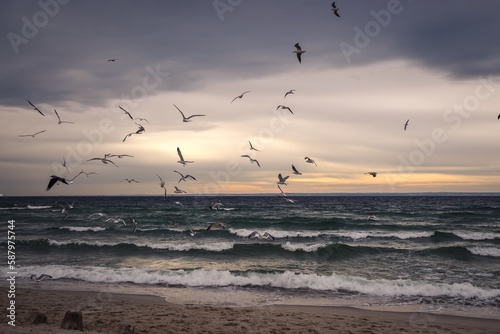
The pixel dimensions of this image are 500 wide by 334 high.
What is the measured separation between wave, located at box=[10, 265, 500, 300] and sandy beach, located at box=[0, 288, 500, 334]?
238 centimetres

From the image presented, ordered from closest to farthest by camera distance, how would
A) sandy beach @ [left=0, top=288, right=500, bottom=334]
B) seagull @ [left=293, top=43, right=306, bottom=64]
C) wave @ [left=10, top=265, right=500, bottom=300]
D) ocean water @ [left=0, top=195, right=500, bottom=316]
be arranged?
sandy beach @ [left=0, top=288, right=500, bottom=334] → seagull @ [left=293, top=43, right=306, bottom=64] → ocean water @ [left=0, top=195, right=500, bottom=316] → wave @ [left=10, top=265, right=500, bottom=300]

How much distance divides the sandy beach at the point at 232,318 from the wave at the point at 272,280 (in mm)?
2383

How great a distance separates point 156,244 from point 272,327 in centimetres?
1610

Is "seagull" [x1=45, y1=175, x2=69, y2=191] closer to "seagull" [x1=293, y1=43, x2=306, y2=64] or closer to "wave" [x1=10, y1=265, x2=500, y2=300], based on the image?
"wave" [x1=10, y1=265, x2=500, y2=300]

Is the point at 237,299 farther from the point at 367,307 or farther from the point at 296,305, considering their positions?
the point at 367,307

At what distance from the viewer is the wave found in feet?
41.6

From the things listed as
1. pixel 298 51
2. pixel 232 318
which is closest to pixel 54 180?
pixel 232 318

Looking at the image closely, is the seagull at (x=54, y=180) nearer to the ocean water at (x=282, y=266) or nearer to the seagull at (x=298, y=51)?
the ocean water at (x=282, y=266)

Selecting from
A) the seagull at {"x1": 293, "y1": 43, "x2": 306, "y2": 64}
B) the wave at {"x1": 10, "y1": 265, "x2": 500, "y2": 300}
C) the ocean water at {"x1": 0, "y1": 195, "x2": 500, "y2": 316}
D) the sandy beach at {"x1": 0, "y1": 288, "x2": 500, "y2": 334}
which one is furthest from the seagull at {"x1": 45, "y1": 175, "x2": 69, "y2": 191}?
the seagull at {"x1": 293, "y1": 43, "x2": 306, "y2": 64}

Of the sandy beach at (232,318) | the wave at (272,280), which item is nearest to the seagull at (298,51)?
the sandy beach at (232,318)

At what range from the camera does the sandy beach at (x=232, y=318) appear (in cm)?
882

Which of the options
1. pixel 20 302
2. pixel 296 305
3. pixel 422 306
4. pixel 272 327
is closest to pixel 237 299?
pixel 296 305

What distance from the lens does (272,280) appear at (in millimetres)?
14219

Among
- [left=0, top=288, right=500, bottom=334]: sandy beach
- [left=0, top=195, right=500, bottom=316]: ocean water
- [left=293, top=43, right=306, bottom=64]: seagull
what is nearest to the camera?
[left=0, top=288, right=500, bottom=334]: sandy beach
